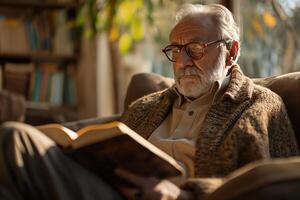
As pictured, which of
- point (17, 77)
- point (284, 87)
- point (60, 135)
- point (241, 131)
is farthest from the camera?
point (17, 77)

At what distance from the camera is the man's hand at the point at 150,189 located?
4.72ft

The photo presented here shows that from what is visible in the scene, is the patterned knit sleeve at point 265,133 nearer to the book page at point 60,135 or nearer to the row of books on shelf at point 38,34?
the book page at point 60,135

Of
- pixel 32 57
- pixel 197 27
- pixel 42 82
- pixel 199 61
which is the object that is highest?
pixel 197 27

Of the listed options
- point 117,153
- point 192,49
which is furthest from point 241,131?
point 117,153

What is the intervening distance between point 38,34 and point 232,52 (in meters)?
2.66

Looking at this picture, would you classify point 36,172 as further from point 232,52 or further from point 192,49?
point 232,52

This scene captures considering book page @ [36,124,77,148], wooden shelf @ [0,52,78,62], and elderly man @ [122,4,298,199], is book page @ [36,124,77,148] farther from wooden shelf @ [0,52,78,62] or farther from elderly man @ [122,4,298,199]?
wooden shelf @ [0,52,78,62]

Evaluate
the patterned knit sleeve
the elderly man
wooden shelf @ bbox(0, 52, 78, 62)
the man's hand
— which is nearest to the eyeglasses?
the elderly man

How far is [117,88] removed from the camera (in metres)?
4.58

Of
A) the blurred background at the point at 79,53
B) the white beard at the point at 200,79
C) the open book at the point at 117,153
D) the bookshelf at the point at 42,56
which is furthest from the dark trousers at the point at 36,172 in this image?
the bookshelf at the point at 42,56

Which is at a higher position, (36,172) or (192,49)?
(192,49)

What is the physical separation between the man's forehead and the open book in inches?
34.7

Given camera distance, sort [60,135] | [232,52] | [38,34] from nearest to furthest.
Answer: [60,135]
[232,52]
[38,34]

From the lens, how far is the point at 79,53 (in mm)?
4828
